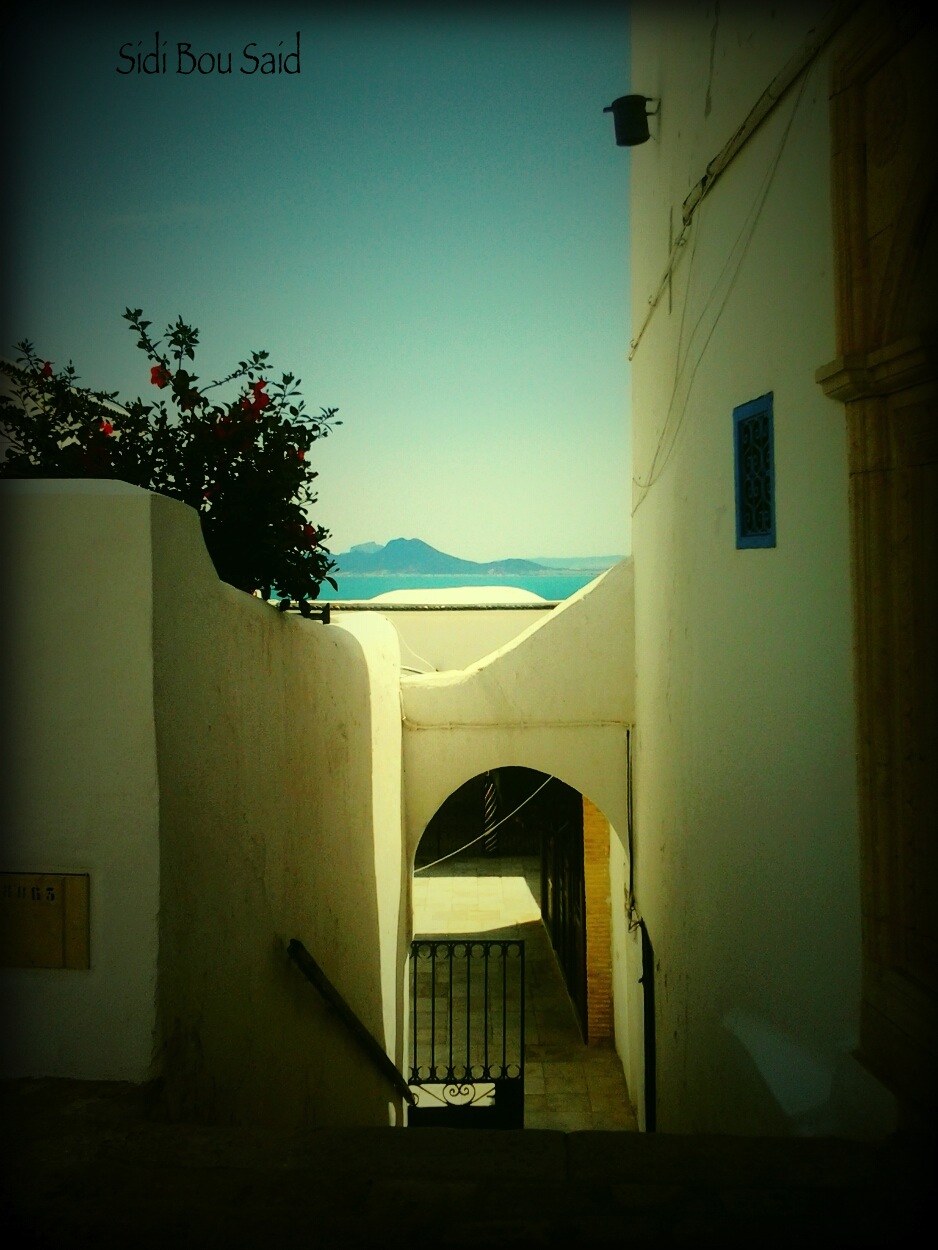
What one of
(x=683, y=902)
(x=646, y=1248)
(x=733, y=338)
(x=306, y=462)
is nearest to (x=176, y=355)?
(x=306, y=462)

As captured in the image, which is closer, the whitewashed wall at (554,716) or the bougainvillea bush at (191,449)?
the bougainvillea bush at (191,449)

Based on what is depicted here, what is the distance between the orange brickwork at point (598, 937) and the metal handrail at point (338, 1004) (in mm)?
3592

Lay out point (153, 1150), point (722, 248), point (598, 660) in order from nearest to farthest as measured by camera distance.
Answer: point (153, 1150)
point (722, 248)
point (598, 660)

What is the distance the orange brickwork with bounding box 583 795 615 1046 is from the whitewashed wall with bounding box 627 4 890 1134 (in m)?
2.96

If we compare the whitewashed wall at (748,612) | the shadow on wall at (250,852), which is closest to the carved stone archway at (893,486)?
the whitewashed wall at (748,612)

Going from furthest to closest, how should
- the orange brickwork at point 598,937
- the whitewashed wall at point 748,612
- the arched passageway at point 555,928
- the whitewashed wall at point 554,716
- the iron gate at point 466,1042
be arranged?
the orange brickwork at point 598,937 < the arched passageway at point 555,928 < the whitewashed wall at point 554,716 < the iron gate at point 466,1042 < the whitewashed wall at point 748,612

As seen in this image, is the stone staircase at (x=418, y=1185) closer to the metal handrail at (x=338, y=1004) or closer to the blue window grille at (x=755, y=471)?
the metal handrail at (x=338, y=1004)

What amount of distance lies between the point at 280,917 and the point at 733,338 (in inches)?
122

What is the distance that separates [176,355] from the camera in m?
3.66

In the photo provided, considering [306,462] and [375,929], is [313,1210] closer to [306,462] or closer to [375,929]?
[306,462]

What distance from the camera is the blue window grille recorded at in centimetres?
344

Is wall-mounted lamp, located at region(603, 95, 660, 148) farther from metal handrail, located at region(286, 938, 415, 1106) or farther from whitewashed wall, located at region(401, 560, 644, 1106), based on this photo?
metal handrail, located at region(286, 938, 415, 1106)

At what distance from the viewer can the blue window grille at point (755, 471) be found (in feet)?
11.3

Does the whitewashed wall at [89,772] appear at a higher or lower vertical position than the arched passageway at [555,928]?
higher
